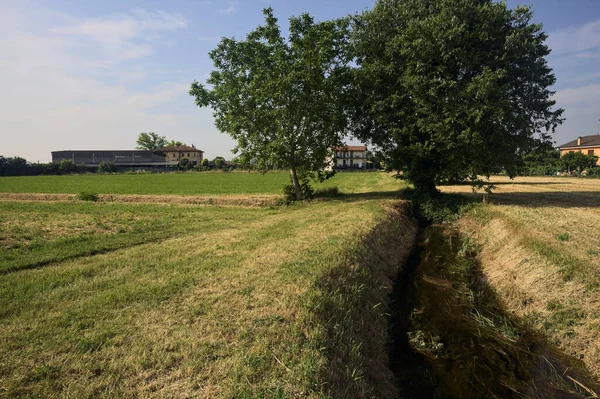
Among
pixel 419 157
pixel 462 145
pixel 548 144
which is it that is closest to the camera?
pixel 462 145

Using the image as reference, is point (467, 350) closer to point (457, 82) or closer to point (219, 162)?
point (457, 82)

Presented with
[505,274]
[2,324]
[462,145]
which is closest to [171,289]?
[2,324]

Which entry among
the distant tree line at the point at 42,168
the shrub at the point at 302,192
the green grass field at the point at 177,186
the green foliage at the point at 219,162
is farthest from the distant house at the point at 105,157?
the shrub at the point at 302,192

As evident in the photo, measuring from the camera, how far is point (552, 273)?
894 cm

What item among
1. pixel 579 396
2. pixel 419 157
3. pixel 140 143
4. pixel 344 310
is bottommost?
pixel 579 396

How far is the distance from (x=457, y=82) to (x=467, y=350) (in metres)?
15.5

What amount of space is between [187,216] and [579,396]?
18.5 m

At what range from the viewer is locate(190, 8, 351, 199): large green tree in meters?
22.0

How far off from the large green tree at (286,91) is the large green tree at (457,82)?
2.32 m

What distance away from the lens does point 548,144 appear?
1986 cm

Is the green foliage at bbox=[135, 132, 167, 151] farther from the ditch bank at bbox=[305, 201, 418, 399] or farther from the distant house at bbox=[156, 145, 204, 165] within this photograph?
the ditch bank at bbox=[305, 201, 418, 399]

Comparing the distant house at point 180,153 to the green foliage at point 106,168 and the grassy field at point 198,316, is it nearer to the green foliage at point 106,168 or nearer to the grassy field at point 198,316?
the green foliage at point 106,168

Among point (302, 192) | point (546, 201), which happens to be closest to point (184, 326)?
point (302, 192)

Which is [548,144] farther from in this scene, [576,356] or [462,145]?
[576,356]
